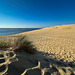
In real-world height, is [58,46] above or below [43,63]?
below

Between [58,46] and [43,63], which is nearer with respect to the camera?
[43,63]

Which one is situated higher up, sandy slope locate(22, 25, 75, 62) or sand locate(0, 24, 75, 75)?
sand locate(0, 24, 75, 75)

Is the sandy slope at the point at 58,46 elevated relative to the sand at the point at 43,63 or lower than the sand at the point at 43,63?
lower

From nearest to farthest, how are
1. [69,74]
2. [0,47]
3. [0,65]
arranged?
[0,65], [69,74], [0,47]

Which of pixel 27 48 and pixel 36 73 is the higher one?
pixel 27 48

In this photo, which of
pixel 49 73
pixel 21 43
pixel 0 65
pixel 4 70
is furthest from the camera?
pixel 21 43

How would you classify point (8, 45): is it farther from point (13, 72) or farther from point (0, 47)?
point (13, 72)

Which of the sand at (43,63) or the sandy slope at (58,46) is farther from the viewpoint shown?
the sandy slope at (58,46)

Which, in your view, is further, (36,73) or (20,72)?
(36,73)

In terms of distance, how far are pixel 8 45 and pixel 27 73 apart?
1.95 m

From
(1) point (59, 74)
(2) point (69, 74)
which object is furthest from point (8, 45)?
(2) point (69, 74)

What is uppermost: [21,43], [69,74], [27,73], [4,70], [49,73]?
[21,43]

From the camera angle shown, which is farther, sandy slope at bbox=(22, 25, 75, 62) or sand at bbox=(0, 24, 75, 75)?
sandy slope at bbox=(22, 25, 75, 62)

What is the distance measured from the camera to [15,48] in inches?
105
